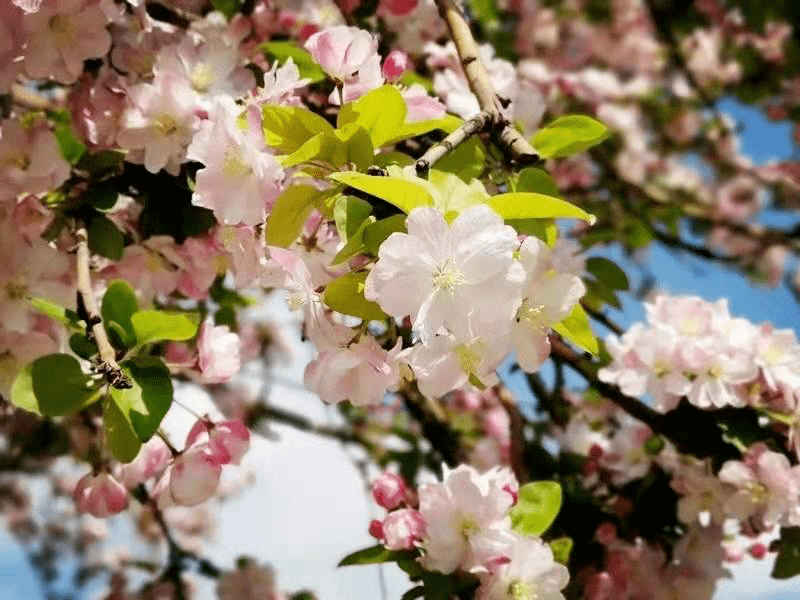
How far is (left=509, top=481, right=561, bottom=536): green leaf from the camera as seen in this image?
993 millimetres

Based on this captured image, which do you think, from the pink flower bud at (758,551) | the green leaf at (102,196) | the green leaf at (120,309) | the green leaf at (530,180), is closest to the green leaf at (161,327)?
the green leaf at (120,309)

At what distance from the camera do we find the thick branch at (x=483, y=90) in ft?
2.61

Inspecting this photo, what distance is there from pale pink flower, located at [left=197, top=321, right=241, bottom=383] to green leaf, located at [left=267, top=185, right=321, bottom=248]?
0.90 feet

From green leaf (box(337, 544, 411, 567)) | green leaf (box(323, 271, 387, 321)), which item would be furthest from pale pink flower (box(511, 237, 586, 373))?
green leaf (box(337, 544, 411, 567))

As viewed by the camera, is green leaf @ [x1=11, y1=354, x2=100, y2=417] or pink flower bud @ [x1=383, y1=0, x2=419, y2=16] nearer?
green leaf @ [x1=11, y1=354, x2=100, y2=417]

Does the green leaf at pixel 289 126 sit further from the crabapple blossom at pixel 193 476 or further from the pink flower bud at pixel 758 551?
the pink flower bud at pixel 758 551

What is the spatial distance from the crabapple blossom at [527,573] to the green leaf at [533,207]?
15.4 inches

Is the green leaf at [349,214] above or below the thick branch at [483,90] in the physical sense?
below

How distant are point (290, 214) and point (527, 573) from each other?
43 centimetres

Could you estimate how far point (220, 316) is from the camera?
140cm

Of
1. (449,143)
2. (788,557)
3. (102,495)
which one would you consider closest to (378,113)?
(449,143)

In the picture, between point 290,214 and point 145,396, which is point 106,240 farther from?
point 290,214

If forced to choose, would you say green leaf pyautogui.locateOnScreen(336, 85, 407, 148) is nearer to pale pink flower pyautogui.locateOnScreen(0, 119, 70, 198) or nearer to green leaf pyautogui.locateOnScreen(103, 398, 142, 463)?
green leaf pyautogui.locateOnScreen(103, 398, 142, 463)

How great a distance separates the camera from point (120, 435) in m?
0.86
